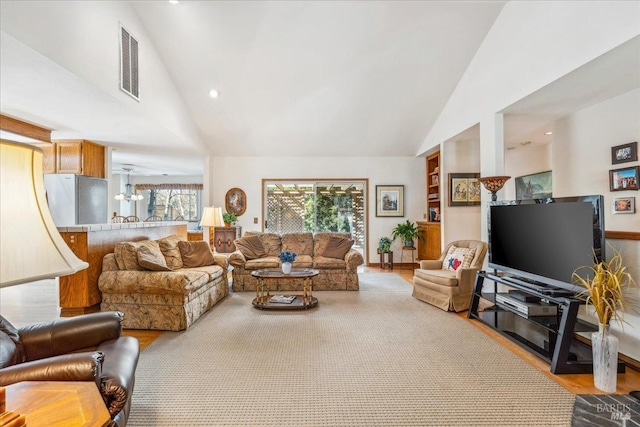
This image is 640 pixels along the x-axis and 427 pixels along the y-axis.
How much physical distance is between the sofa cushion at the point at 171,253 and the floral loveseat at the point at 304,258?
84 cm

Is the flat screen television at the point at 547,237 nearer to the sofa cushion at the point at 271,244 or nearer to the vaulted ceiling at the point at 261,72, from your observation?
the vaulted ceiling at the point at 261,72

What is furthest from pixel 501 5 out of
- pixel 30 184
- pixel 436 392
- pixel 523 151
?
pixel 30 184

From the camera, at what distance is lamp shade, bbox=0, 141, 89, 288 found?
2.49 feet

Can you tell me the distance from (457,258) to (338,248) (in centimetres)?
186

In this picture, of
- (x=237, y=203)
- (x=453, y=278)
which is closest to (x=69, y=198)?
(x=237, y=203)

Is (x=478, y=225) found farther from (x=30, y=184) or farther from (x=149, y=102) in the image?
(x=30, y=184)

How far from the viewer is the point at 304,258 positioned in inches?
216

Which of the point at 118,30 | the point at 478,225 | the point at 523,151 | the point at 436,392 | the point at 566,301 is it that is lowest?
the point at 436,392

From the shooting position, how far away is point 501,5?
4.04 meters

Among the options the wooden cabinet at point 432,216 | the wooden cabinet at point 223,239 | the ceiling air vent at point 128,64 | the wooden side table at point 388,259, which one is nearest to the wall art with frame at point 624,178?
the wooden cabinet at point 432,216

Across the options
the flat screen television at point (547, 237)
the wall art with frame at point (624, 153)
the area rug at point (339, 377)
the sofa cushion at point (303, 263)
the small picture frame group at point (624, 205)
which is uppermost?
the wall art with frame at point (624, 153)

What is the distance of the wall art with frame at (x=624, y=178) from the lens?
3543 millimetres

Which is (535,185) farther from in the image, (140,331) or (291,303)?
(140,331)

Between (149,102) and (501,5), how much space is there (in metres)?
4.57
